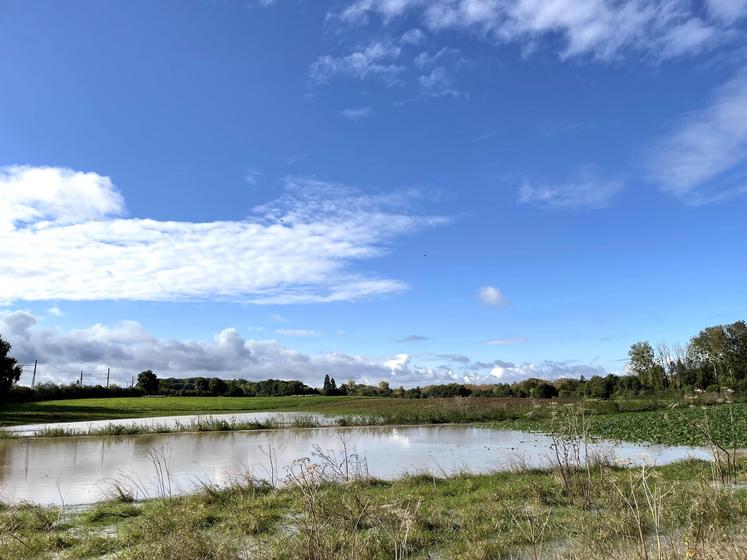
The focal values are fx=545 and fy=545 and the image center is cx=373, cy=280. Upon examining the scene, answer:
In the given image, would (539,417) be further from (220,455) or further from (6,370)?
(6,370)

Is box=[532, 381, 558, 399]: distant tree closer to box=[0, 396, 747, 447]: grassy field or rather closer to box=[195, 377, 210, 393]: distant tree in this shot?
box=[0, 396, 747, 447]: grassy field

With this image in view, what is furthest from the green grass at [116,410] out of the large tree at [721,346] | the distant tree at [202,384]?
the large tree at [721,346]

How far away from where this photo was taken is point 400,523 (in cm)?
786

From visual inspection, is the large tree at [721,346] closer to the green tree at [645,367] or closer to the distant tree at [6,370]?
the green tree at [645,367]

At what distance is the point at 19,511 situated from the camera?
442 inches

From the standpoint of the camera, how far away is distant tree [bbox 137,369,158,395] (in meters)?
104

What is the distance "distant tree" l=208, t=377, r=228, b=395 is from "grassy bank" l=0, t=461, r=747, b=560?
102 metres

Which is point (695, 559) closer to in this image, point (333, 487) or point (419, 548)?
point (419, 548)

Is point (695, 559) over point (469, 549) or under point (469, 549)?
over

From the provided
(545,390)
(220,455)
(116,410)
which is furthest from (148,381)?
(220,455)

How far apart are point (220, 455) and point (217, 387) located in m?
93.6

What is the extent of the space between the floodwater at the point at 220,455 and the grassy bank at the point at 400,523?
263 cm

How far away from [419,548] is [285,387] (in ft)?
364

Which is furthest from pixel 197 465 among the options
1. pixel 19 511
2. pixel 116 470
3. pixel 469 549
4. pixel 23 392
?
pixel 23 392
